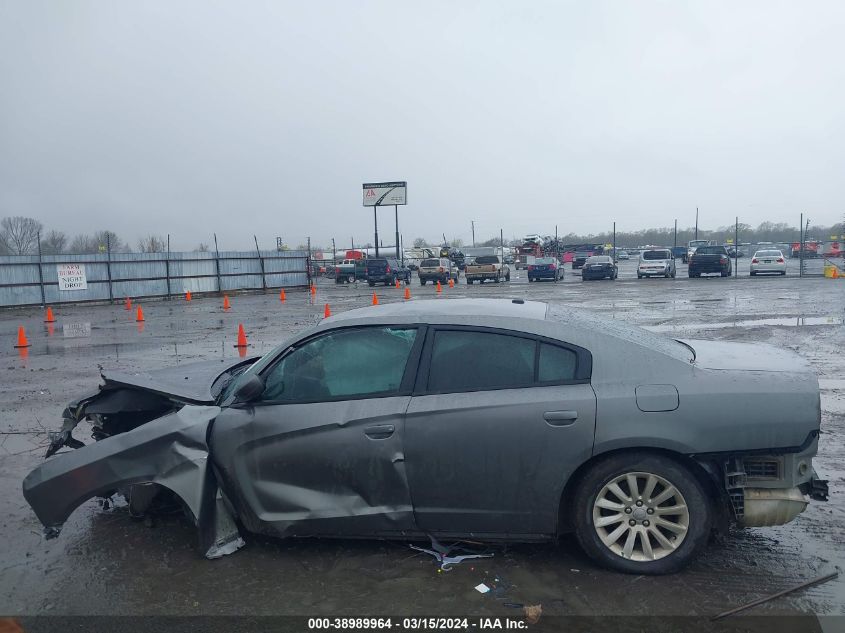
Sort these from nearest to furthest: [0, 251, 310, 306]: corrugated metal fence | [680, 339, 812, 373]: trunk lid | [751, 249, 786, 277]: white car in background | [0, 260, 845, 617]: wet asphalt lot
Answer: [0, 260, 845, 617]: wet asphalt lot
[680, 339, 812, 373]: trunk lid
[0, 251, 310, 306]: corrugated metal fence
[751, 249, 786, 277]: white car in background

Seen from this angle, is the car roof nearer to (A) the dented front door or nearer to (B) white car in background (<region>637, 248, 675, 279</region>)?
(A) the dented front door

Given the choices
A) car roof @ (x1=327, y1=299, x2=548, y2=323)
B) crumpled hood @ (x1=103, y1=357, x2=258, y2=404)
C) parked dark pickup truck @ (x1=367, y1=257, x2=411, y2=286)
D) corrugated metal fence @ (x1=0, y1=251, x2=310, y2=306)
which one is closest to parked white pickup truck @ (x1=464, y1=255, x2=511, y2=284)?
parked dark pickup truck @ (x1=367, y1=257, x2=411, y2=286)

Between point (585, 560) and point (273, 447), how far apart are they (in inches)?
79.1

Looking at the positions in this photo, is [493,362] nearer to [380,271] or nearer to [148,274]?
[148,274]

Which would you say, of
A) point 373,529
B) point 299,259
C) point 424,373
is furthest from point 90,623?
point 299,259

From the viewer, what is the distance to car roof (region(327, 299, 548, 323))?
14.2 feet

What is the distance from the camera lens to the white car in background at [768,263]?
120ft

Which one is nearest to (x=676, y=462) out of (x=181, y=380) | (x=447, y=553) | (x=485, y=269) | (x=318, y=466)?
(x=447, y=553)

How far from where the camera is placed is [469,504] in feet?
13.1

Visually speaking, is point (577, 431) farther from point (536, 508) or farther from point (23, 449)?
point (23, 449)

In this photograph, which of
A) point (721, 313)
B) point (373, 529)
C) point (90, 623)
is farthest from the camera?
point (721, 313)

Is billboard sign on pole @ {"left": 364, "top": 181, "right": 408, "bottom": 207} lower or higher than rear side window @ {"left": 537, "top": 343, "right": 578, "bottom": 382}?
higher

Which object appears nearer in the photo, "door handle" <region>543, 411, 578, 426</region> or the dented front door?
"door handle" <region>543, 411, 578, 426</region>

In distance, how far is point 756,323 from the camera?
15.2 meters
